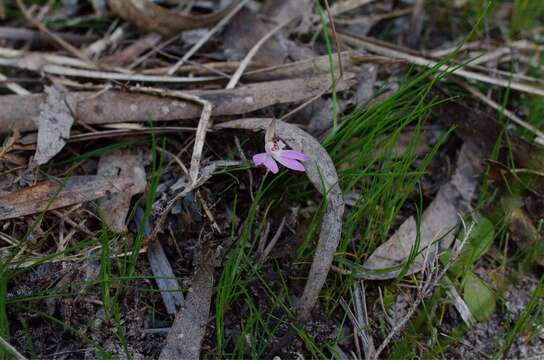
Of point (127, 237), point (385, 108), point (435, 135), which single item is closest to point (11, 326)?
point (127, 237)

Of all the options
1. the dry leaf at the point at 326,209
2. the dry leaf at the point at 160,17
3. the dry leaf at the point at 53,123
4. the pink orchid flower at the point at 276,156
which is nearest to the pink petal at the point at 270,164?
the pink orchid flower at the point at 276,156

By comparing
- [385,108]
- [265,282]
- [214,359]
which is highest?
[385,108]

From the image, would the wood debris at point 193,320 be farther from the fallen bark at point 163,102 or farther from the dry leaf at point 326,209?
the fallen bark at point 163,102

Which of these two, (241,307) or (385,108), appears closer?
(241,307)

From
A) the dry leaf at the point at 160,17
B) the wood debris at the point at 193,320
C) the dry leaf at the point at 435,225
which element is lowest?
the wood debris at the point at 193,320

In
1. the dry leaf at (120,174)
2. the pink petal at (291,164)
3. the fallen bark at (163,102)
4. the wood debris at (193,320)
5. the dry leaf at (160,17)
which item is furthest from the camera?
the dry leaf at (160,17)

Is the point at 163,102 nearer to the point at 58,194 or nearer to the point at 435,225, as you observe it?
the point at 58,194

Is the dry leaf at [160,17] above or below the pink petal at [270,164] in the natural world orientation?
above

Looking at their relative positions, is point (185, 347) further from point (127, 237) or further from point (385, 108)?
point (385, 108)
